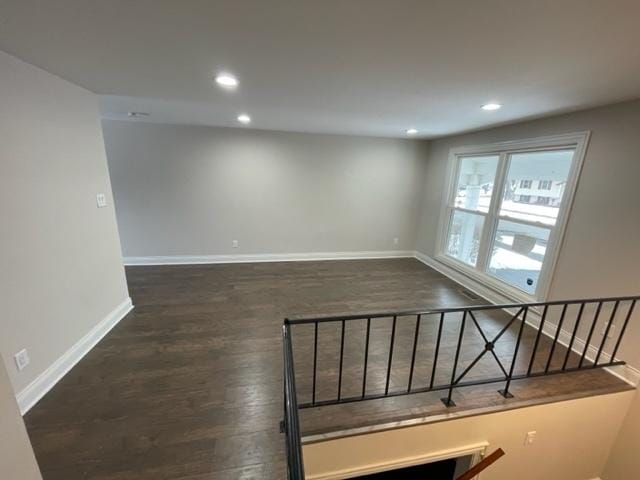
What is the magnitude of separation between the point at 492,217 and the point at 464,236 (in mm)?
708

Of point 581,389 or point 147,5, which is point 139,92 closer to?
point 147,5

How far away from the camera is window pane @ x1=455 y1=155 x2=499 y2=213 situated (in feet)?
12.7

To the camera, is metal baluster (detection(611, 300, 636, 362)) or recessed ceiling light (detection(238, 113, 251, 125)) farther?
recessed ceiling light (detection(238, 113, 251, 125))

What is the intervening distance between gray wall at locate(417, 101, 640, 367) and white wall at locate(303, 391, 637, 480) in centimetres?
67

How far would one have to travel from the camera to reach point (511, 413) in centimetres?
204

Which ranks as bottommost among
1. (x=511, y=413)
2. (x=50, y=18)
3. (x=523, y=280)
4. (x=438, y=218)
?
(x=511, y=413)

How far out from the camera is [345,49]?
151cm

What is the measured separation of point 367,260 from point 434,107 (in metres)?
3.16

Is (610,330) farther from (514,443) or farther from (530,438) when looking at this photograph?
(514,443)

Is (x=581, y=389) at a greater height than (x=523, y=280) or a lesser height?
lesser

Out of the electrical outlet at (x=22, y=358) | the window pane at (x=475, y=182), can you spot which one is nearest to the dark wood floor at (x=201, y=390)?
the electrical outlet at (x=22, y=358)

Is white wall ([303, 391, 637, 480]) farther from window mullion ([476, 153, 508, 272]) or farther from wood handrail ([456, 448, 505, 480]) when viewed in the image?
window mullion ([476, 153, 508, 272])

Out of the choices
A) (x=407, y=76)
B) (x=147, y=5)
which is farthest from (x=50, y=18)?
(x=407, y=76)

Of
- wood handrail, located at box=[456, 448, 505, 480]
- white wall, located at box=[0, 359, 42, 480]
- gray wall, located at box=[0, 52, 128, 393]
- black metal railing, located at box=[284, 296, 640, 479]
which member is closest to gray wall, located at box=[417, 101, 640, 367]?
black metal railing, located at box=[284, 296, 640, 479]
